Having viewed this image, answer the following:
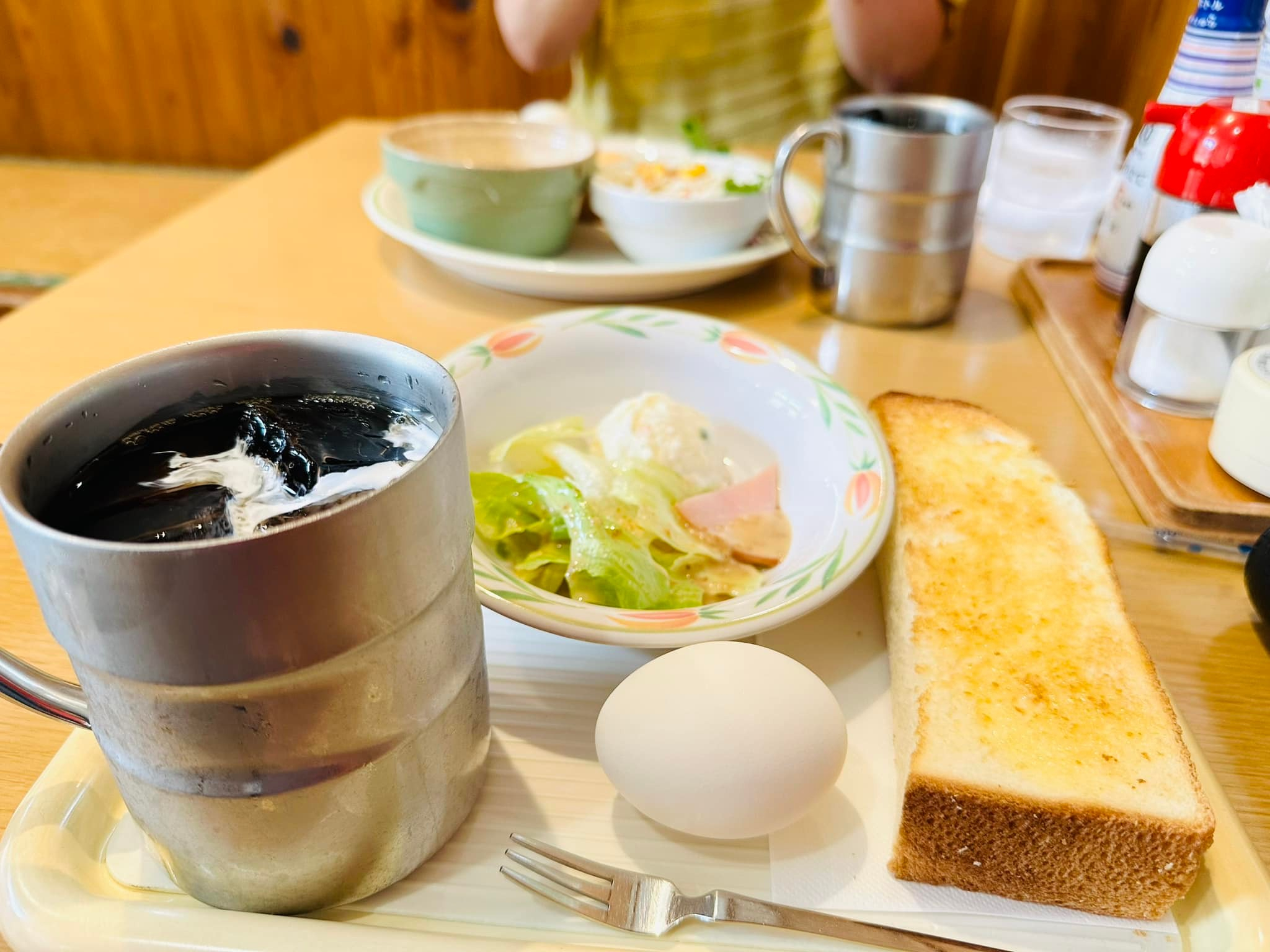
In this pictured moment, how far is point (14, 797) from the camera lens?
0.51 meters

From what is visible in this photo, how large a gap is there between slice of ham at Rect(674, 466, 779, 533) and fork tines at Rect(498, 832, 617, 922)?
331mm

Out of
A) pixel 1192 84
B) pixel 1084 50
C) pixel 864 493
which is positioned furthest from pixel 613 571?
pixel 1084 50

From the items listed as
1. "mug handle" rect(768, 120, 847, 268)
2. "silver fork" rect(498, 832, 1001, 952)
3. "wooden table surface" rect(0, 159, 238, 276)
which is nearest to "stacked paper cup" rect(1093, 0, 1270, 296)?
"mug handle" rect(768, 120, 847, 268)

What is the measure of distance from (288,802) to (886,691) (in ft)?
1.35

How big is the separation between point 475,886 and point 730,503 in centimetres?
40

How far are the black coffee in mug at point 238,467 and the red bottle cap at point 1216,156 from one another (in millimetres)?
854

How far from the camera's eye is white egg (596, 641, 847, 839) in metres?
0.48

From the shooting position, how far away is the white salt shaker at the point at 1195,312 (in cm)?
81

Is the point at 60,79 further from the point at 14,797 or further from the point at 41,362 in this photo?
the point at 14,797

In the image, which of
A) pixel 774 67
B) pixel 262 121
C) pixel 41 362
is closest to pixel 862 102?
pixel 774 67

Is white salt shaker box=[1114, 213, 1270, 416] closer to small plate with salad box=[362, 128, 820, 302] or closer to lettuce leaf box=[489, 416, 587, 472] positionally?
small plate with salad box=[362, 128, 820, 302]

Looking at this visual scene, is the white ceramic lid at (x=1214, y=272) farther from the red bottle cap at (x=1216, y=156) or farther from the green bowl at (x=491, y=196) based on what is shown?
the green bowl at (x=491, y=196)

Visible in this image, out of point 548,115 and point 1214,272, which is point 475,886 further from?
point 548,115

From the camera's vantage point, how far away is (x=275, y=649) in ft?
1.15
